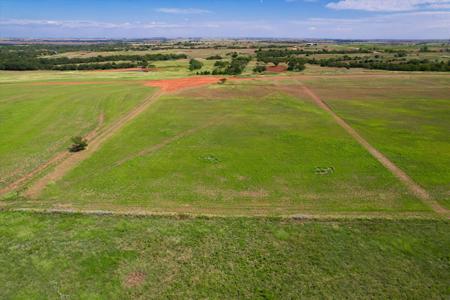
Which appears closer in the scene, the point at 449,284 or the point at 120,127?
the point at 449,284

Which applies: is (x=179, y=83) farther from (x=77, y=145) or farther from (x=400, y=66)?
(x=400, y=66)

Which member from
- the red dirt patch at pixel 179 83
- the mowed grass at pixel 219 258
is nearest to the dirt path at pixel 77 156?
the mowed grass at pixel 219 258

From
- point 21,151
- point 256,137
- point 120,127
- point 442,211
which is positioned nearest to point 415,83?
point 256,137

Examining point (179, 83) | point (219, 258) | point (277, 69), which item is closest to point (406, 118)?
point (219, 258)

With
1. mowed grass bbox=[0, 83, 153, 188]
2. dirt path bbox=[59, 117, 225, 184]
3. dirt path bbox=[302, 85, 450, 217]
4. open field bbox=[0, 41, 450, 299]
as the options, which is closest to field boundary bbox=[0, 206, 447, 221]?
open field bbox=[0, 41, 450, 299]

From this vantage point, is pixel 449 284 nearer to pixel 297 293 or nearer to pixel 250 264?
pixel 297 293

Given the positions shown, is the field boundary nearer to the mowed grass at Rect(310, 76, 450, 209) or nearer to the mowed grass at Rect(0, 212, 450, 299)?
the mowed grass at Rect(0, 212, 450, 299)

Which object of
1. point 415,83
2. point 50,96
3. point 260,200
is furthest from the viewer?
point 415,83
